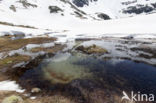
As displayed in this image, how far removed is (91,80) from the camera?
42.4ft

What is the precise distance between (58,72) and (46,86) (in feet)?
11.0

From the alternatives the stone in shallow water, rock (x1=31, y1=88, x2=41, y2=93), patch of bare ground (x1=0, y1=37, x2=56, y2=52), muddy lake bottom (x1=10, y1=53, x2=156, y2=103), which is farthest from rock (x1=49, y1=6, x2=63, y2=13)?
rock (x1=31, y1=88, x2=41, y2=93)

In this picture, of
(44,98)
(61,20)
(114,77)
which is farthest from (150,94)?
(61,20)

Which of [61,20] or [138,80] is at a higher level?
[61,20]

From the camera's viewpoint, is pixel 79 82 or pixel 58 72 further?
pixel 58 72

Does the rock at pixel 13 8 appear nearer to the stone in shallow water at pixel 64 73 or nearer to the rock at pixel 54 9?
the rock at pixel 54 9

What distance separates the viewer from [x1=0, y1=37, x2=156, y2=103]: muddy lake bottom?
10656 mm

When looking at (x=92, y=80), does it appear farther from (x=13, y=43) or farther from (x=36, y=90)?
(x=13, y=43)

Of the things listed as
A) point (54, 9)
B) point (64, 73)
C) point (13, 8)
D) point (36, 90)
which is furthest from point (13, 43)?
point (54, 9)

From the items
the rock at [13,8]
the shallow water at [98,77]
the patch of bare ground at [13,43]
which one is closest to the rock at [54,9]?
the rock at [13,8]

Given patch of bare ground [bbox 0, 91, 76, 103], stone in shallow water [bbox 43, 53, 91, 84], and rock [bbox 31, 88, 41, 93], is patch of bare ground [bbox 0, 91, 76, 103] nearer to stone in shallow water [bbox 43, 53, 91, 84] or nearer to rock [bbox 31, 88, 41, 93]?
rock [bbox 31, 88, 41, 93]

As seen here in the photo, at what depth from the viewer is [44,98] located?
33.0 feet

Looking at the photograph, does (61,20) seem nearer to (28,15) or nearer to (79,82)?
(28,15)

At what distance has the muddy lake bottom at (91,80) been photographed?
10656 mm
